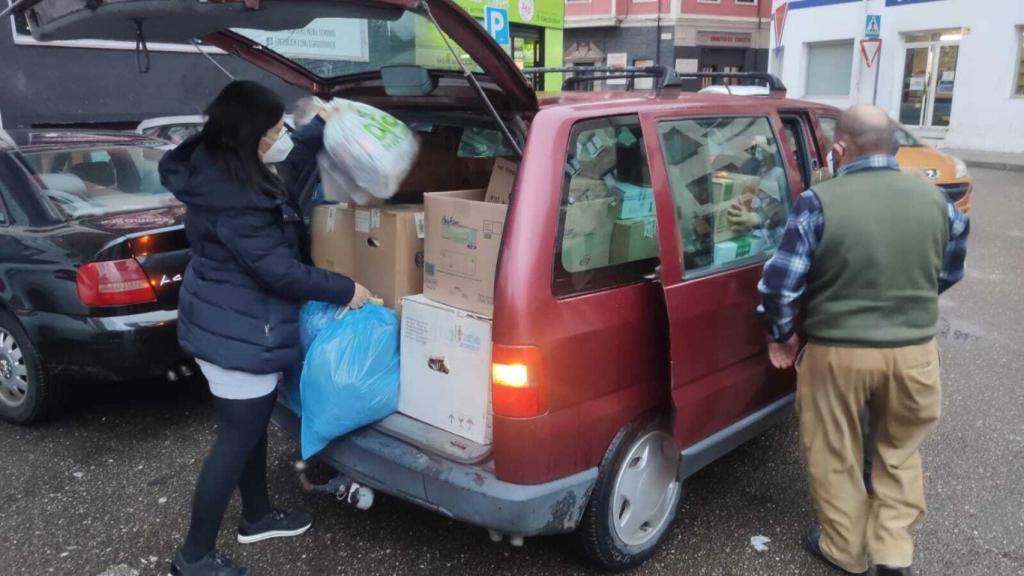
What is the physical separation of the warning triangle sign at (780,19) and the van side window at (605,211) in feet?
69.3

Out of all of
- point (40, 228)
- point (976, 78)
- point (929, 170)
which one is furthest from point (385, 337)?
point (976, 78)

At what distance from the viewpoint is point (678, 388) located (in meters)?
2.77

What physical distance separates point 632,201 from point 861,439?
1.20m

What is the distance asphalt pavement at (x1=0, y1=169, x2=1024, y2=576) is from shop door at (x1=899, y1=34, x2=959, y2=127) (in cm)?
1734

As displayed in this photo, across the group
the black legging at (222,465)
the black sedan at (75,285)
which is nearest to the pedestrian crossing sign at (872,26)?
the black sedan at (75,285)

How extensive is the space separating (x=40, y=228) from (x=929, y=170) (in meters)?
8.13

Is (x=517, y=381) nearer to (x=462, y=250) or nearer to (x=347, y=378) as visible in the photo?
(x=462, y=250)

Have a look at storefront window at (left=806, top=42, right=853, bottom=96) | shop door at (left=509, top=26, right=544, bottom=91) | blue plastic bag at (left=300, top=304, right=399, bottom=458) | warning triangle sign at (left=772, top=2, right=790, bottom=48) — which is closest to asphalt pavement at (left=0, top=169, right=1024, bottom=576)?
blue plastic bag at (left=300, top=304, right=399, bottom=458)

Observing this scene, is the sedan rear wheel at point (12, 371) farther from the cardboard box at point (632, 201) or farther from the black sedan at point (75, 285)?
the cardboard box at point (632, 201)

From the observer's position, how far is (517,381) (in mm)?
2402

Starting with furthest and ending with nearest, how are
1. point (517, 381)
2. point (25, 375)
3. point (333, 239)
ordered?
1. point (25, 375)
2. point (333, 239)
3. point (517, 381)

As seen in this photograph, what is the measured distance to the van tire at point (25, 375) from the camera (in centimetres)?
402

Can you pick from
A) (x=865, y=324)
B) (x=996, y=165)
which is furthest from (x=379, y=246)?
(x=996, y=165)

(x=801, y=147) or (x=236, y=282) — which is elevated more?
(x=801, y=147)
